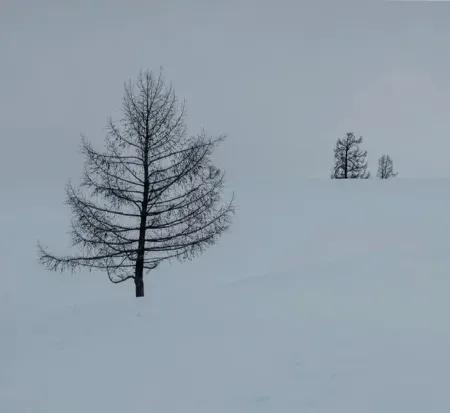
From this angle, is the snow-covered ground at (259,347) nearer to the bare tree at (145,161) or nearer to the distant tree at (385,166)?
the bare tree at (145,161)

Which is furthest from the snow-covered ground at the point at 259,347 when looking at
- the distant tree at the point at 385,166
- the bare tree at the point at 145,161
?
the distant tree at the point at 385,166

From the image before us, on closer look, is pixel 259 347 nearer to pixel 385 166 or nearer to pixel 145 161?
pixel 145 161

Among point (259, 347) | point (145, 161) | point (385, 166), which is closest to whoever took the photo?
point (259, 347)

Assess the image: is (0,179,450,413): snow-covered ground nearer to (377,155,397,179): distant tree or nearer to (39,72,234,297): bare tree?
(39,72,234,297): bare tree

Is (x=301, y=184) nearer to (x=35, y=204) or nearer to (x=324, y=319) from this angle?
(x=35, y=204)

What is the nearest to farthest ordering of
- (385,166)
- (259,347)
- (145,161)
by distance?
(259,347)
(145,161)
(385,166)

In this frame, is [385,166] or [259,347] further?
[385,166]

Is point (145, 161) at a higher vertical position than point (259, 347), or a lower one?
higher

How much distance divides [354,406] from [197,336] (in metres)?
3.23

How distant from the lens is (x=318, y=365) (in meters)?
5.45

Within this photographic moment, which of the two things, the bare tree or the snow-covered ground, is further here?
the bare tree

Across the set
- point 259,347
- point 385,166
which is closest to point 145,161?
point 259,347

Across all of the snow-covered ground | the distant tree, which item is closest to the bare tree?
the snow-covered ground

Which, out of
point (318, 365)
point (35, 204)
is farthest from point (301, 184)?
point (318, 365)
